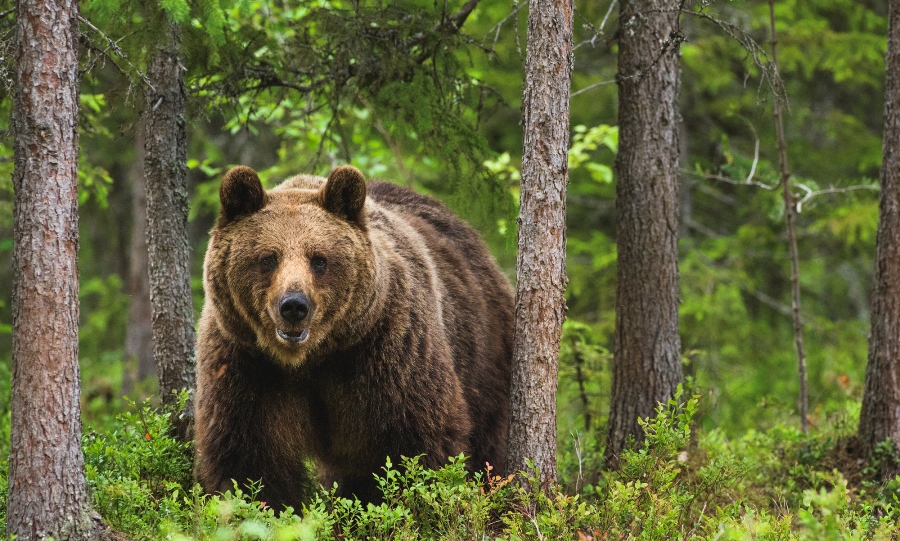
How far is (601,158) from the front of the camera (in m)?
14.6

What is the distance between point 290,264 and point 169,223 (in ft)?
6.76

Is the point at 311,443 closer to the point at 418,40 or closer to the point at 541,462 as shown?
the point at 541,462

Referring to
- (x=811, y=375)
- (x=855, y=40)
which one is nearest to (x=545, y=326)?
(x=855, y=40)

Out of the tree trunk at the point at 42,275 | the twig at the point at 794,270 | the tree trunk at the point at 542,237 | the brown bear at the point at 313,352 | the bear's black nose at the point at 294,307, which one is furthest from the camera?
the twig at the point at 794,270

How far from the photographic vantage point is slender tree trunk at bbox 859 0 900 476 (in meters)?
6.71

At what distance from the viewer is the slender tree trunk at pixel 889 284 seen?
6715mm

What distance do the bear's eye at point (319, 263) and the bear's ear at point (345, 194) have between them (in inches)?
16.5

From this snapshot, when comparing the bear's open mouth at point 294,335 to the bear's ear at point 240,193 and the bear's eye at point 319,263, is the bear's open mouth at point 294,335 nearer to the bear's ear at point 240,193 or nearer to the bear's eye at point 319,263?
the bear's eye at point 319,263

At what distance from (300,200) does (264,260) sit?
59cm

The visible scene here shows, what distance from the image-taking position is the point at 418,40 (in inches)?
285

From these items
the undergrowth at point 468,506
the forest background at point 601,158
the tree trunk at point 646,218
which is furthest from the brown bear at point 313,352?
the tree trunk at point 646,218

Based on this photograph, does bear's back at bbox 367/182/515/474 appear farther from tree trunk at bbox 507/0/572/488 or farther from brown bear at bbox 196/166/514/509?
tree trunk at bbox 507/0/572/488

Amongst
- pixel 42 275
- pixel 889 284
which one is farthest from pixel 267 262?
pixel 889 284

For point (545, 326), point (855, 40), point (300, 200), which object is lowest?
point (545, 326)
